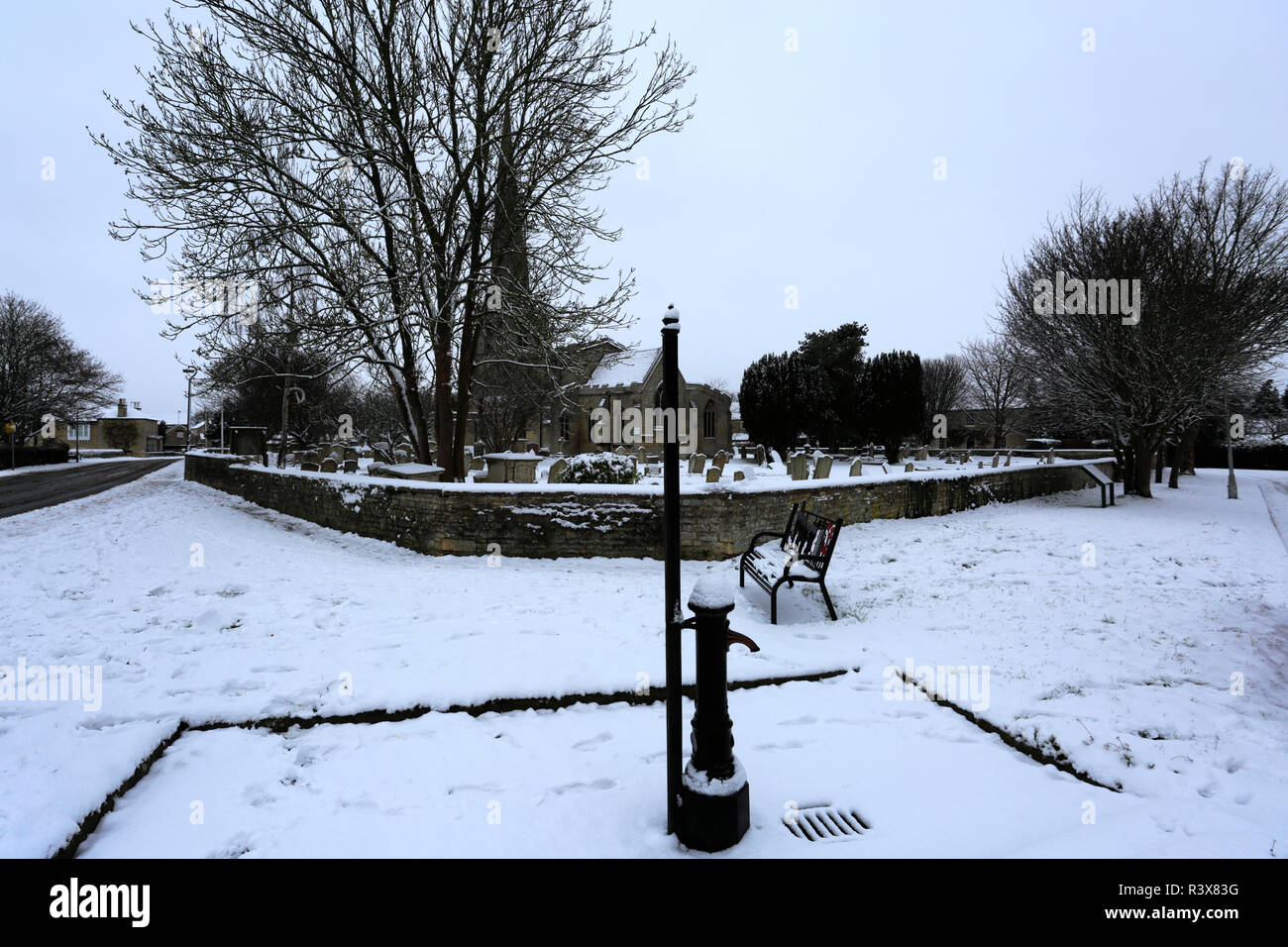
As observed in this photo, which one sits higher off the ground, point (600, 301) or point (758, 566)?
point (600, 301)

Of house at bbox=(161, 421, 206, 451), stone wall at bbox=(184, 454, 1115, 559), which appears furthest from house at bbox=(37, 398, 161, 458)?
stone wall at bbox=(184, 454, 1115, 559)

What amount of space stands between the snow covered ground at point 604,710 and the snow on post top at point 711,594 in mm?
973

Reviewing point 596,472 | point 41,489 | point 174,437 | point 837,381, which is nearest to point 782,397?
point 837,381

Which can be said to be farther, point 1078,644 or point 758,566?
point 758,566

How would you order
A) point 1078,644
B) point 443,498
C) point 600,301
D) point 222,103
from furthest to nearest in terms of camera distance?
point 600,301 → point 222,103 → point 443,498 → point 1078,644

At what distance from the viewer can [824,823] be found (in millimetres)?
2480

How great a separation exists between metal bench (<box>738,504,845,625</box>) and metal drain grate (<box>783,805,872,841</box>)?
2.79 m

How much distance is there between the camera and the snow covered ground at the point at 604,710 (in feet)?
7.98

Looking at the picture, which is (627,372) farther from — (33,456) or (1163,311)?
(33,456)

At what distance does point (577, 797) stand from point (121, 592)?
20.0 feet

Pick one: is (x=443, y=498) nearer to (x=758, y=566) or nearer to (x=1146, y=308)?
(x=758, y=566)

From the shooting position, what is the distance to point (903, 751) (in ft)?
10.1
